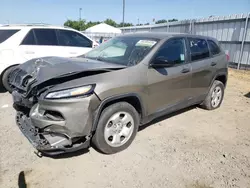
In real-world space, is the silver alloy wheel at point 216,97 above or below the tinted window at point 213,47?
below

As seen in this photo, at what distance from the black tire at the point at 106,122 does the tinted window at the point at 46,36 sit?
4.35 m

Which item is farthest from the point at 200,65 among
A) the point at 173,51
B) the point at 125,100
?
the point at 125,100

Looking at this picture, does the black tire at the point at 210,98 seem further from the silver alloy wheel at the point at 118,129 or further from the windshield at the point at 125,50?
the silver alloy wheel at the point at 118,129

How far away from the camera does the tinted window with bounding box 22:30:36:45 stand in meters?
6.11

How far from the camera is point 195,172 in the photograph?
2.95 m

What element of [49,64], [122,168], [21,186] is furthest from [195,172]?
[49,64]

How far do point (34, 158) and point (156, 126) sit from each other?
218 cm

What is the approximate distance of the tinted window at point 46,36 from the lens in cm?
638

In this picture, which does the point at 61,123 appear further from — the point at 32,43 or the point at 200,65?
the point at 32,43

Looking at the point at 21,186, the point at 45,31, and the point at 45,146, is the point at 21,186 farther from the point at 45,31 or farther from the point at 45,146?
the point at 45,31

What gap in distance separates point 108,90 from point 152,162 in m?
1.18

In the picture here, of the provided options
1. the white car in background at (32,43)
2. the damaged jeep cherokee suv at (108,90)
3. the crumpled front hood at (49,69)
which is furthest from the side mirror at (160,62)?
the white car in background at (32,43)

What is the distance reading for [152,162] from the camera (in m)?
3.13

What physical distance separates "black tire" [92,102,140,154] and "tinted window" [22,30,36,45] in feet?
14.0
